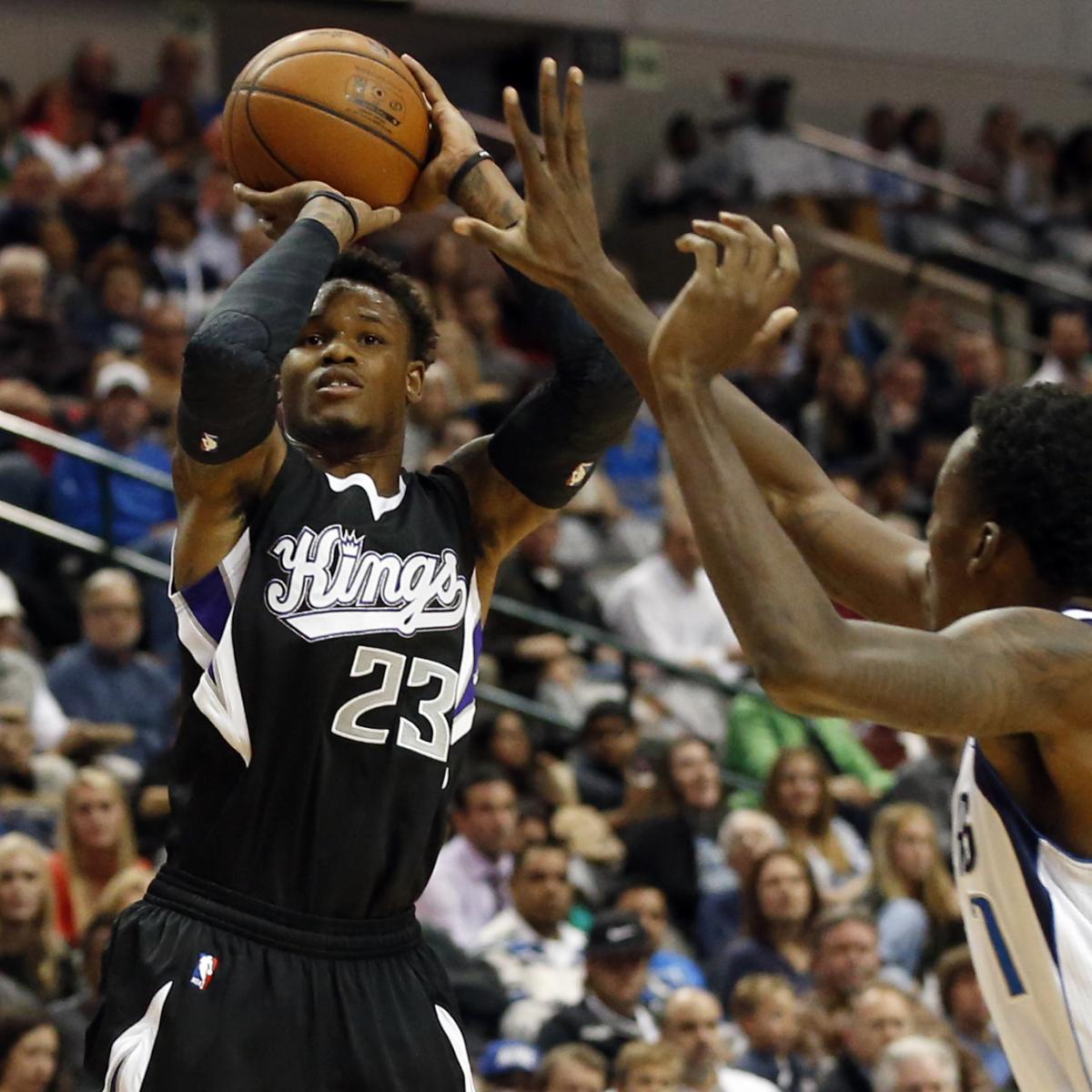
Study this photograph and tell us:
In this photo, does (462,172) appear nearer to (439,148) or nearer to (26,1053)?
(439,148)

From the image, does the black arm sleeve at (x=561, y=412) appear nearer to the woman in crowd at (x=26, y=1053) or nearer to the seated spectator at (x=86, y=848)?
the woman in crowd at (x=26, y=1053)

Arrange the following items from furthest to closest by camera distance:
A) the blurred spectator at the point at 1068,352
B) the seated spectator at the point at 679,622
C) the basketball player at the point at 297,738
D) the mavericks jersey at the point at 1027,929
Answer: the blurred spectator at the point at 1068,352
the seated spectator at the point at 679,622
the basketball player at the point at 297,738
the mavericks jersey at the point at 1027,929

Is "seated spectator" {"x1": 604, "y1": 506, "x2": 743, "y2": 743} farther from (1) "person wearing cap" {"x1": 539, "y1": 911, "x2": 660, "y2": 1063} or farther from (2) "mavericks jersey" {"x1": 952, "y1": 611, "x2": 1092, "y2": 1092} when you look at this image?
(2) "mavericks jersey" {"x1": 952, "y1": 611, "x2": 1092, "y2": 1092}

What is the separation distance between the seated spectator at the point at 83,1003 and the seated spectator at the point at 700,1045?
1835mm

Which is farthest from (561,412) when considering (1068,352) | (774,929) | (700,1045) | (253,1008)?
(1068,352)

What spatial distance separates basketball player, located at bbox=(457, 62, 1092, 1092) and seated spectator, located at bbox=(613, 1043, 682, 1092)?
120 inches

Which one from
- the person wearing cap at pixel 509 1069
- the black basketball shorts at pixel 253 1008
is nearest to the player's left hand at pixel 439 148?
the black basketball shorts at pixel 253 1008

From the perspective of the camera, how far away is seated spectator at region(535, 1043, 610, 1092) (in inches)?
243

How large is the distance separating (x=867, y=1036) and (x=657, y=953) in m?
0.94

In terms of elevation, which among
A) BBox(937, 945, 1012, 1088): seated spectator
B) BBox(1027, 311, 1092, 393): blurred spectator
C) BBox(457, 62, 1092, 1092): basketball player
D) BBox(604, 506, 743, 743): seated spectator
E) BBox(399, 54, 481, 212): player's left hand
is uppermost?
BBox(1027, 311, 1092, 393): blurred spectator

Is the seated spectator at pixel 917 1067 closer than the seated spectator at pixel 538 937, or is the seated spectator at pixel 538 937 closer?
the seated spectator at pixel 917 1067

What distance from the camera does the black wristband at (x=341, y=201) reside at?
3738 mm

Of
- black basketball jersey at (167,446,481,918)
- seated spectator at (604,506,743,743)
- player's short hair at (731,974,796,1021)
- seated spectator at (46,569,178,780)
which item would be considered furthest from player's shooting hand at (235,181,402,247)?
seated spectator at (604,506,743,743)

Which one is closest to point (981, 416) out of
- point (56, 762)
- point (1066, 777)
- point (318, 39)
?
point (1066, 777)
